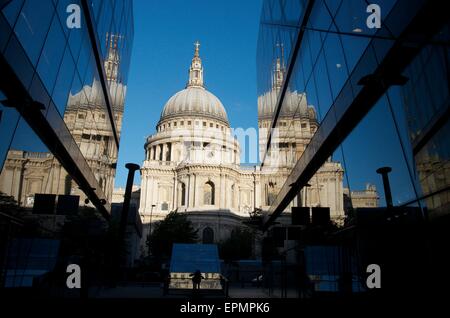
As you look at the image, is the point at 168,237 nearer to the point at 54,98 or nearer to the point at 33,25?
the point at 54,98

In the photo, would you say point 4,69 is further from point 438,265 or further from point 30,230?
point 438,265

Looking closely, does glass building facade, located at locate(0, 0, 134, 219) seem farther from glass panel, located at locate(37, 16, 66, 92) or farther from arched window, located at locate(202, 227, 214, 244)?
arched window, located at locate(202, 227, 214, 244)

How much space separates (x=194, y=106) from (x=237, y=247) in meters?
50.5

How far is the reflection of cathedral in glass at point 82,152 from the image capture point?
912 cm

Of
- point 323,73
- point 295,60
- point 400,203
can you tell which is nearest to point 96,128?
point 295,60

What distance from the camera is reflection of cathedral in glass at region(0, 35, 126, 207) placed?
9.12 metres

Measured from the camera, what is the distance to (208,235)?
227 feet

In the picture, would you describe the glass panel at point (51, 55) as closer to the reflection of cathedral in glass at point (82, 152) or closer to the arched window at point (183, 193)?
the reflection of cathedral in glass at point (82, 152)

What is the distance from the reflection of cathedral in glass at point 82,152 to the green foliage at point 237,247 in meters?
36.2

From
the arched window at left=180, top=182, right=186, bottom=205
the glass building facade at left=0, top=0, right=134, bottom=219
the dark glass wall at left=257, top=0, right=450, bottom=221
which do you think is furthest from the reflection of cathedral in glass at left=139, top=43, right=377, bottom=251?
the glass building facade at left=0, top=0, right=134, bottom=219

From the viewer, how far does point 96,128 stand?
733 inches

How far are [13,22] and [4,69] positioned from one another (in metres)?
0.86

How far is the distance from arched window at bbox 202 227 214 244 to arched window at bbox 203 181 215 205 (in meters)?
7.42
